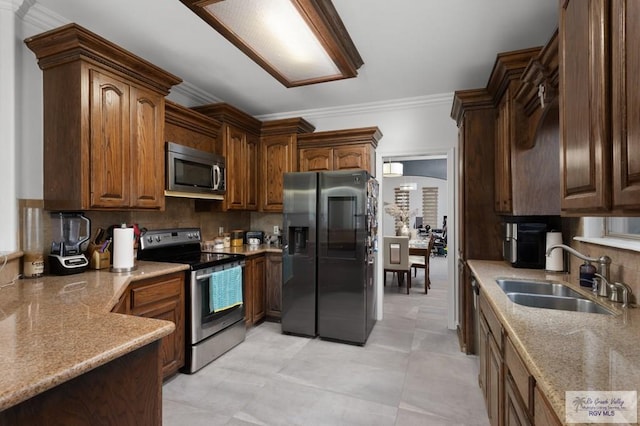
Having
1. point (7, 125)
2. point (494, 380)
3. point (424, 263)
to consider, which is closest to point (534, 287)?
point (494, 380)

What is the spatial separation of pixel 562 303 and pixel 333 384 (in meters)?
1.67

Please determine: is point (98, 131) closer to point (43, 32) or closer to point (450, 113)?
point (43, 32)

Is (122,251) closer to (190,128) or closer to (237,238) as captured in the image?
(190,128)

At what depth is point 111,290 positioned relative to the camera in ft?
5.80

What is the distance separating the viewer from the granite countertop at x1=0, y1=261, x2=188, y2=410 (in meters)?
0.86

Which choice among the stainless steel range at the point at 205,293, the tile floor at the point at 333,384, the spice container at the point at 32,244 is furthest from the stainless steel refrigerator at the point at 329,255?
the spice container at the point at 32,244

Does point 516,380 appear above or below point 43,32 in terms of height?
below

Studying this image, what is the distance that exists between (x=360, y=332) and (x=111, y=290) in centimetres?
228

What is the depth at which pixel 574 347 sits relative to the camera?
Answer: 1.08 meters

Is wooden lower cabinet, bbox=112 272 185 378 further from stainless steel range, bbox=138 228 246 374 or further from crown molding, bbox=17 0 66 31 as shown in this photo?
crown molding, bbox=17 0 66 31

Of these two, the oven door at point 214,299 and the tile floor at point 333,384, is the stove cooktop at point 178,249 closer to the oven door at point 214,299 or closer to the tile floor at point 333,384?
the oven door at point 214,299

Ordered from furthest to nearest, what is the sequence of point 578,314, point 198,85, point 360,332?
point 198,85, point 360,332, point 578,314

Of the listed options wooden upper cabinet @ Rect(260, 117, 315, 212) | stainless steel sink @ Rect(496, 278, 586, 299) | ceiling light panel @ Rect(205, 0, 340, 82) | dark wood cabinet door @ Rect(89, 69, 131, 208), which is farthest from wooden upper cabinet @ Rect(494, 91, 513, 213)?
dark wood cabinet door @ Rect(89, 69, 131, 208)

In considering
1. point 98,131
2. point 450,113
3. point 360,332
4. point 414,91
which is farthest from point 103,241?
point 450,113
